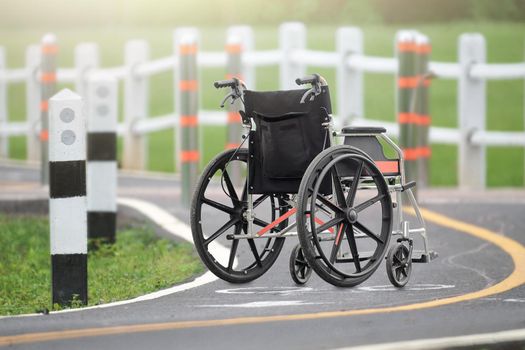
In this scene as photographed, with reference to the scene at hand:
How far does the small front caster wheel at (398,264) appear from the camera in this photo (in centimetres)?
640

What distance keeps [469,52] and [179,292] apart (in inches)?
319

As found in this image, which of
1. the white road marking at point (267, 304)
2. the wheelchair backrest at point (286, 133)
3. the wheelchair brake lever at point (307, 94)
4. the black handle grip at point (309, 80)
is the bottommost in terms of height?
the white road marking at point (267, 304)

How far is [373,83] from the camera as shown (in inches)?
1384

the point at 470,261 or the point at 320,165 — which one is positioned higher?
the point at 320,165

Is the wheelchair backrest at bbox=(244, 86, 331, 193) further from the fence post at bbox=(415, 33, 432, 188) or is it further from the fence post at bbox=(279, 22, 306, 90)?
the fence post at bbox=(279, 22, 306, 90)

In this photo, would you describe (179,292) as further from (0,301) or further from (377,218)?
(377,218)

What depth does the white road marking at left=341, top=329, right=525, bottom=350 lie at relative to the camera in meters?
4.61

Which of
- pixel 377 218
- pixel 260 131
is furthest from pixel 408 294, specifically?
pixel 377 218

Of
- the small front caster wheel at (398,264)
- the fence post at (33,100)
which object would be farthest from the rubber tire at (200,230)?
the fence post at (33,100)

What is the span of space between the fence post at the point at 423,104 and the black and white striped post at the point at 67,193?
4.75 metres

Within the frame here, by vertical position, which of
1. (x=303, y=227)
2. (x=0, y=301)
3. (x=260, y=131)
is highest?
(x=260, y=131)

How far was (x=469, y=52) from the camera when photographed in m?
13.9

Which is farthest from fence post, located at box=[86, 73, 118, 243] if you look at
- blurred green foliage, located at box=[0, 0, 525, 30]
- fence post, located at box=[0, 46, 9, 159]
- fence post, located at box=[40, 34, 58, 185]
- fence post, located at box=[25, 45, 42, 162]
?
blurred green foliage, located at box=[0, 0, 525, 30]

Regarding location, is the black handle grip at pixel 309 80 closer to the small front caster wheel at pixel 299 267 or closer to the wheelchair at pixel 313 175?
the wheelchair at pixel 313 175
